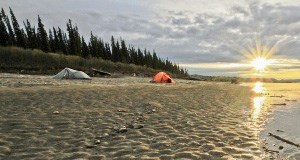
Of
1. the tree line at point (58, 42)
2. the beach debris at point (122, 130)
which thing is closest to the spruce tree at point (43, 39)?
the tree line at point (58, 42)

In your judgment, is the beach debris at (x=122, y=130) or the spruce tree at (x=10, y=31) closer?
the beach debris at (x=122, y=130)

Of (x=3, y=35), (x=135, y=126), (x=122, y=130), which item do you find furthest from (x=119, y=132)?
(x=3, y=35)

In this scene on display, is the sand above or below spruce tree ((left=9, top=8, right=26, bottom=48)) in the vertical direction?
below

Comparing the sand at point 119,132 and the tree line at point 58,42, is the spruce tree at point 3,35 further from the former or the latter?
the sand at point 119,132

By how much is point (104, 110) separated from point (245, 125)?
19.9 ft

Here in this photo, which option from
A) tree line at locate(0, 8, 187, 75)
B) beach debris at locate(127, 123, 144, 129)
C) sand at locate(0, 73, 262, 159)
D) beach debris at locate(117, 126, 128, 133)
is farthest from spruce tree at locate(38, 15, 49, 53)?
beach debris at locate(117, 126, 128, 133)

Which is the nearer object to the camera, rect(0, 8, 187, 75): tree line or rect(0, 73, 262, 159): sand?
rect(0, 73, 262, 159): sand

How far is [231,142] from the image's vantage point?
366 inches

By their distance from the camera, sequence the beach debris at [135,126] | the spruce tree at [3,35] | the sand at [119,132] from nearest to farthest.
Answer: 1. the sand at [119,132]
2. the beach debris at [135,126]
3. the spruce tree at [3,35]

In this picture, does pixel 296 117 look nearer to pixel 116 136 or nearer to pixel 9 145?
pixel 116 136

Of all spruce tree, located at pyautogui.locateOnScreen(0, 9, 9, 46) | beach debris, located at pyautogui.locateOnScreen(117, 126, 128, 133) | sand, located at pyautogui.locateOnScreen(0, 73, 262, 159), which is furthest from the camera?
spruce tree, located at pyautogui.locateOnScreen(0, 9, 9, 46)

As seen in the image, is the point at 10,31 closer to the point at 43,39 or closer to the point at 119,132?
the point at 43,39

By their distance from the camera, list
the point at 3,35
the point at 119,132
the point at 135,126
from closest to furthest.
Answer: the point at 119,132, the point at 135,126, the point at 3,35

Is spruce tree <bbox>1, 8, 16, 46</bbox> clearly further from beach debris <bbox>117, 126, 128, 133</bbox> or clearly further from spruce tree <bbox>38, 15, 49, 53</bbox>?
beach debris <bbox>117, 126, 128, 133</bbox>
